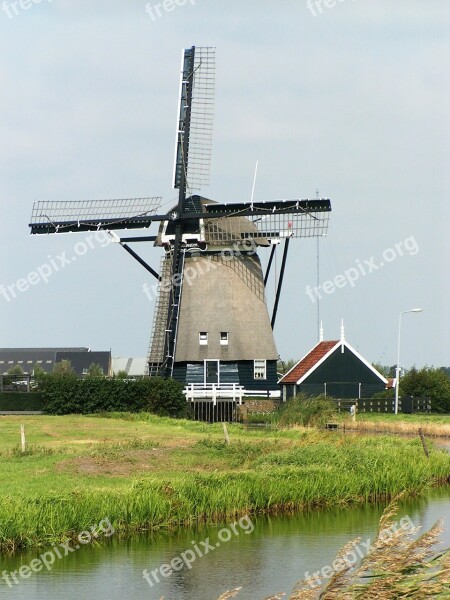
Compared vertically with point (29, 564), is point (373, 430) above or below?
above

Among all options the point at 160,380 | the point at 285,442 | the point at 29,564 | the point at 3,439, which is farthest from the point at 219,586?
the point at 160,380

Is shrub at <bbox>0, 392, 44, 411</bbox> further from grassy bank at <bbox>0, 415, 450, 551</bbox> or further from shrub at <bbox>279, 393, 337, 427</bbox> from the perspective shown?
grassy bank at <bbox>0, 415, 450, 551</bbox>

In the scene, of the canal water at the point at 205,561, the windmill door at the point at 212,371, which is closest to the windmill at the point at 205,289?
the windmill door at the point at 212,371

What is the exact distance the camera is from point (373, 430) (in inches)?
1587

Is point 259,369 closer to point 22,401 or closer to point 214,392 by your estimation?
point 214,392

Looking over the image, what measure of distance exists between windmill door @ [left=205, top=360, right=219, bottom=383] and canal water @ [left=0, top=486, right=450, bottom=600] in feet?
86.9

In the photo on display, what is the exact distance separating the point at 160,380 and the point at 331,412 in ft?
26.6

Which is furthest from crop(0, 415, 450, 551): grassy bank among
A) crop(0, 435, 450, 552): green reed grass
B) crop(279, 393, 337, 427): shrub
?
crop(279, 393, 337, 427): shrub

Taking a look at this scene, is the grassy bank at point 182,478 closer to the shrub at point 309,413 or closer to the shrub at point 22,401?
the shrub at point 309,413

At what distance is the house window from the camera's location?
47094mm

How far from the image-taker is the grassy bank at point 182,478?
695 inches

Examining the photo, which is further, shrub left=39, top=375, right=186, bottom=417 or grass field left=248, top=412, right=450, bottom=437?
shrub left=39, top=375, right=186, bottom=417

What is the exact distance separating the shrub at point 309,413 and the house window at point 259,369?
6.19 metres

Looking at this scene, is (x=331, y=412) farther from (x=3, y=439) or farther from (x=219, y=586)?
(x=219, y=586)
